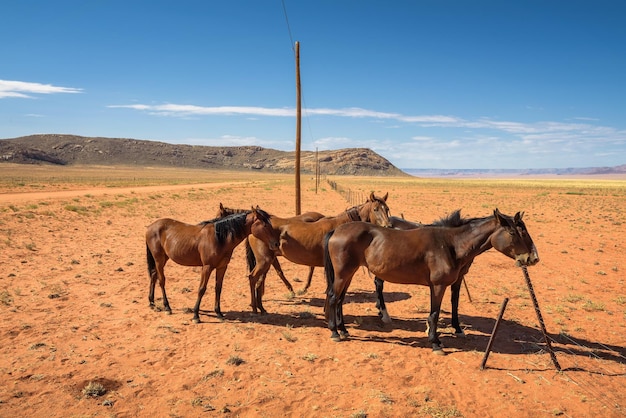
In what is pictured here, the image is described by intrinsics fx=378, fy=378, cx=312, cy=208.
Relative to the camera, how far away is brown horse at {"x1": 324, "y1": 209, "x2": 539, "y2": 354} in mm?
6387

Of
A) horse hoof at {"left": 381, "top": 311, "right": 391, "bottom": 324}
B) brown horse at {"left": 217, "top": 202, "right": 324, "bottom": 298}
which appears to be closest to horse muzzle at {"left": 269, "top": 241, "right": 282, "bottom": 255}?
brown horse at {"left": 217, "top": 202, "right": 324, "bottom": 298}

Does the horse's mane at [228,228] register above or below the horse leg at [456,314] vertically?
above

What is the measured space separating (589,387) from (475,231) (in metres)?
2.76

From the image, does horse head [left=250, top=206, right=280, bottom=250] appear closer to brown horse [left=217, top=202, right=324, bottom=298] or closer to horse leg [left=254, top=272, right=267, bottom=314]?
brown horse [left=217, top=202, right=324, bottom=298]

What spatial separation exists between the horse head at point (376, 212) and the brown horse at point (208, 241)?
2542 mm

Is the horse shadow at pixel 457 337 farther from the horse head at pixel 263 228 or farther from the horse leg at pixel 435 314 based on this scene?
the horse head at pixel 263 228

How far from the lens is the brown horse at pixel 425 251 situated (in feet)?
21.0

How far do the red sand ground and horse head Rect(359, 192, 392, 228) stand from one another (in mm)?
2115

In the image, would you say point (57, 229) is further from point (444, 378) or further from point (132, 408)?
point (444, 378)

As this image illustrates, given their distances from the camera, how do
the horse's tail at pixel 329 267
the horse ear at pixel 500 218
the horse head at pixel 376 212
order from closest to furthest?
1. the horse ear at pixel 500 218
2. the horse's tail at pixel 329 267
3. the horse head at pixel 376 212

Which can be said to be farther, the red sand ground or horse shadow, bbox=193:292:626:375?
horse shadow, bbox=193:292:626:375

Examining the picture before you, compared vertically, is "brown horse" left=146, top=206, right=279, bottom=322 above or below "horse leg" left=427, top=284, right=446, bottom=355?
above

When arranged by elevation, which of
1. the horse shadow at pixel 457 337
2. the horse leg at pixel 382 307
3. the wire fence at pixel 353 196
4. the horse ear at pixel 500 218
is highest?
the horse ear at pixel 500 218

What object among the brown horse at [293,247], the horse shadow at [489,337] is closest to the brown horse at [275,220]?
the brown horse at [293,247]
